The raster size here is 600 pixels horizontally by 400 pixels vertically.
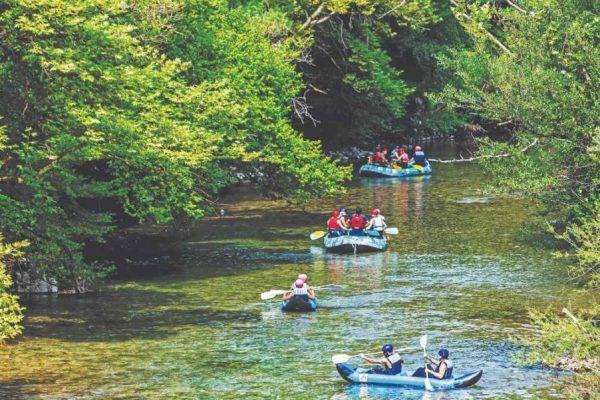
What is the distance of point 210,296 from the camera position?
3120cm

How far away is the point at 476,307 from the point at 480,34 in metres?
7.22

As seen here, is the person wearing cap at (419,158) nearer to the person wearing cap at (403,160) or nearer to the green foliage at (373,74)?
the person wearing cap at (403,160)

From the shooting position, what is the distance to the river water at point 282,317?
Result: 23000 mm

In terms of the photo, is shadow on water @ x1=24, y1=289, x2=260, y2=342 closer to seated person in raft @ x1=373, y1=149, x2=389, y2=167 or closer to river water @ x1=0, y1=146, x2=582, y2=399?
river water @ x1=0, y1=146, x2=582, y2=399

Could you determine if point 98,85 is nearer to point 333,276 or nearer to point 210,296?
point 210,296

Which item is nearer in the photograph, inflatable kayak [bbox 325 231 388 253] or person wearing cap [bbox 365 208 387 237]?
inflatable kayak [bbox 325 231 388 253]

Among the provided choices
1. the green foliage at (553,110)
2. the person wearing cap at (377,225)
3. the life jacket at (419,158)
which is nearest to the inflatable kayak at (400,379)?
the green foliage at (553,110)

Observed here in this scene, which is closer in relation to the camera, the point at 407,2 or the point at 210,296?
the point at 210,296

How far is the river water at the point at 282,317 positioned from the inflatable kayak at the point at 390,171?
15933 millimetres

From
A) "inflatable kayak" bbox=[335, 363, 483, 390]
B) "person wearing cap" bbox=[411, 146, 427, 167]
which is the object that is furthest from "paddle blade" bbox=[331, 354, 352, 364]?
"person wearing cap" bbox=[411, 146, 427, 167]

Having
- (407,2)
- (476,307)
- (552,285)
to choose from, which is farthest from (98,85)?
(407,2)

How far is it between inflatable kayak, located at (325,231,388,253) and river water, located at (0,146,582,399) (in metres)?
0.51

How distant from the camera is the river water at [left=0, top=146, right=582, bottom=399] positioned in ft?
75.5

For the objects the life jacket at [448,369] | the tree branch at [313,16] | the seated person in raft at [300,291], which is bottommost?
the life jacket at [448,369]
